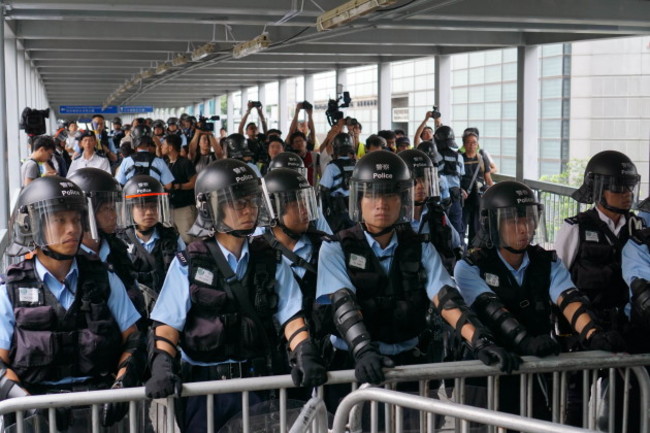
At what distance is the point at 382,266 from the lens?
4098 mm

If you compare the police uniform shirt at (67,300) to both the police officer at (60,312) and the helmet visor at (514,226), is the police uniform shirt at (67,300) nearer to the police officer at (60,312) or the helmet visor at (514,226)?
the police officer at (60,312)

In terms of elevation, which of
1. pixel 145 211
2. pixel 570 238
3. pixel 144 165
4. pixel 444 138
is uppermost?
pixel 444 138

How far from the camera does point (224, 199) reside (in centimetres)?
403

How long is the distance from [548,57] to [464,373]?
32.4 m

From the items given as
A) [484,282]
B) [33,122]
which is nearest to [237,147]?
[33,122]

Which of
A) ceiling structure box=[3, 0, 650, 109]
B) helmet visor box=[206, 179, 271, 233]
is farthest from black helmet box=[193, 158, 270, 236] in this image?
ceiling structure box=[3, 0, 650, 109]

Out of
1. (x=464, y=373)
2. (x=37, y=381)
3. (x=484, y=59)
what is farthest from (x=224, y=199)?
(x=484, y=59)

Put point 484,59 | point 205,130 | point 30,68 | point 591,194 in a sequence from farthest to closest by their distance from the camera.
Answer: point 484,59 < point 30,68 < point 205,130 < point 591,194

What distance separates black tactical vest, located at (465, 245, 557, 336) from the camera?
163 inches

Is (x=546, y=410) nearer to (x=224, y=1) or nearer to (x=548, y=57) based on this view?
(x=224, y=1)

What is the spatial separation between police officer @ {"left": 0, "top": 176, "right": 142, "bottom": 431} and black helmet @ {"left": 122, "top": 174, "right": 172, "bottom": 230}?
7.19 feet

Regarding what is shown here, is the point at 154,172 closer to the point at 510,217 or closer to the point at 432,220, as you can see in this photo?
the point at 432,220

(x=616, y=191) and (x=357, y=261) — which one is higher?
(x=616, y=191)

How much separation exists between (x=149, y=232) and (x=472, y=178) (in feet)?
22.9
